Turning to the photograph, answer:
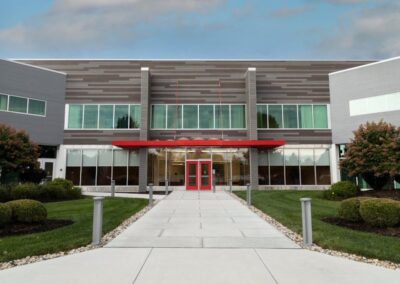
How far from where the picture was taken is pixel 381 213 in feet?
30.3

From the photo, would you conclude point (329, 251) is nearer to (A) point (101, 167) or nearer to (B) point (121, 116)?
(A) point (101, 167)

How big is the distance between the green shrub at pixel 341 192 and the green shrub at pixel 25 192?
1651 centimetres

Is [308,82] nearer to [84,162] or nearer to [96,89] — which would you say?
[96,89]

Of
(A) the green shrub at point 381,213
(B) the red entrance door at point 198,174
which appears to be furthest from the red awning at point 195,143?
(A) the green shrub at point 381,213

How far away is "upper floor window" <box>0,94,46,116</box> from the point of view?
969 inches

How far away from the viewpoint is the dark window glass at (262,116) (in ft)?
92.9

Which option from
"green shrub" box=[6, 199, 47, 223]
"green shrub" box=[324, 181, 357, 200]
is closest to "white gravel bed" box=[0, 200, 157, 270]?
"green shrub" box=[6, 199, 47, 223]

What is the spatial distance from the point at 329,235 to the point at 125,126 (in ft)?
73.7

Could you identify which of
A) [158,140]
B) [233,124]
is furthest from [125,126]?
[233,124]

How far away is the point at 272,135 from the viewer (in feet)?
92.5

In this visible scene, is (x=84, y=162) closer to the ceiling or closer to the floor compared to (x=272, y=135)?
closer to the floor

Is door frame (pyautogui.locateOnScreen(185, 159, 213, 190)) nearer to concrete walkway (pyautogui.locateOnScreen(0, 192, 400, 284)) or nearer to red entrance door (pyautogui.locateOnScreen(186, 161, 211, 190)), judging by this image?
red entrance door (pyautogui.locateOnScreen(186, 161, 211, 190))

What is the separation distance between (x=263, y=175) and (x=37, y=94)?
20.1 m

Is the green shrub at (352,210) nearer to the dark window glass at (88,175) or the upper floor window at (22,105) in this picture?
the dark window glass at (88,175)
